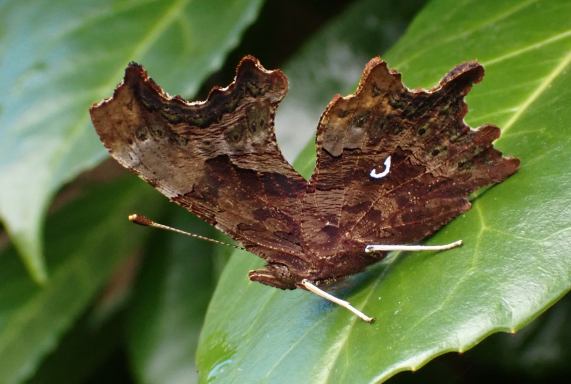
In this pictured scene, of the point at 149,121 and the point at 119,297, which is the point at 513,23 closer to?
the point at 149,121

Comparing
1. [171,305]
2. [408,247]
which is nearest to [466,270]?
[408,247]

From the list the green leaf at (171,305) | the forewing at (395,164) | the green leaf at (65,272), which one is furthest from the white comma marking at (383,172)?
the green leaf at (65,272)

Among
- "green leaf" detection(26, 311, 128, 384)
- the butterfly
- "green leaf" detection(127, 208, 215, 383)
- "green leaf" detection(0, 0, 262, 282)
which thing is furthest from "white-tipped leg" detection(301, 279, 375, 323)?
"green leaf" detection(26, 311, 128, 384)

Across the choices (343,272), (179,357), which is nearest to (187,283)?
(179,357)

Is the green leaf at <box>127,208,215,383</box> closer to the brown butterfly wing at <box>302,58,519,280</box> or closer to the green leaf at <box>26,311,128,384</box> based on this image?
the green leaf at <box>26,311,128,384</box>

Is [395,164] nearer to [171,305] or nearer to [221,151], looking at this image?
[221,151]

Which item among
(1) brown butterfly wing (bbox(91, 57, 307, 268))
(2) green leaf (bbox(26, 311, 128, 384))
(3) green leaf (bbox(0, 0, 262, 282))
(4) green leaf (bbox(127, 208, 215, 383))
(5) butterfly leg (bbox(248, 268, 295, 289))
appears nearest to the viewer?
(1) brown butterfly wing (bbox(91, 57, 307, 268))

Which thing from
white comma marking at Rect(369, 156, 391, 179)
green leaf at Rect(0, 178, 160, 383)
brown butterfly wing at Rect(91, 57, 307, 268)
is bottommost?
brown butterfly wing at Rect(91, 57, 307, 268)

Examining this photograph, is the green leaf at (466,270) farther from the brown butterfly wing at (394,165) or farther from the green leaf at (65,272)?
the green leaf at (65,272)
